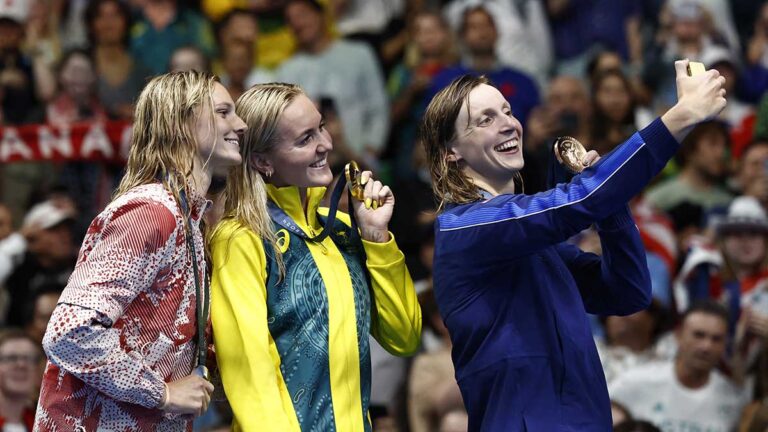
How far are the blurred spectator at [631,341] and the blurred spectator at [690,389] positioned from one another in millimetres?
157

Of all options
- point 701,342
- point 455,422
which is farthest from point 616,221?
point 701,342

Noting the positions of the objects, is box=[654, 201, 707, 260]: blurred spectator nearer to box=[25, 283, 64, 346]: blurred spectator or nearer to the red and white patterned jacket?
box=[25, 283, 64, 346]: blurred spectator

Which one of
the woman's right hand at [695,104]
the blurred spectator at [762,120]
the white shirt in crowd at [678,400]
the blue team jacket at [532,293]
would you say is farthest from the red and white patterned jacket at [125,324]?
the blurred spectator at [762,120]

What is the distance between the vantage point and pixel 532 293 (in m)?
5.11

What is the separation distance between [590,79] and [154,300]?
6406 mm

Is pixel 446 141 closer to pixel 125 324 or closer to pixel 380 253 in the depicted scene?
pixel 380 253

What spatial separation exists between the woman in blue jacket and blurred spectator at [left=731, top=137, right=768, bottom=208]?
4.25 meters

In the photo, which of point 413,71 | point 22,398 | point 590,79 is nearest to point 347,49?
point 413,71

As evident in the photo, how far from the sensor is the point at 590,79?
35.5ft

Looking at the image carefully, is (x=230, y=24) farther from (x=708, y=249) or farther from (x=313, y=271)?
(x=313, y=271)

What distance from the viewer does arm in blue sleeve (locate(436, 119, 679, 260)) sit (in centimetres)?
479

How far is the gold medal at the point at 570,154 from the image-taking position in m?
5.24

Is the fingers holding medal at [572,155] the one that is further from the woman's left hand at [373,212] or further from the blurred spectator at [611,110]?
the blurred spectator at [611,110]

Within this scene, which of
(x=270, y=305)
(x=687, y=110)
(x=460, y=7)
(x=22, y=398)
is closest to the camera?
(x=687, y=110)
